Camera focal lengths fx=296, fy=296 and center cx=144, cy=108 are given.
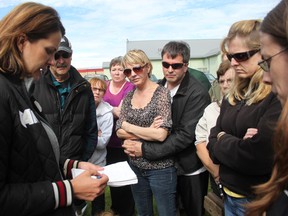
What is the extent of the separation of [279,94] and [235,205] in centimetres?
121

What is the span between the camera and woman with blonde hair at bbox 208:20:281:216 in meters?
1.78

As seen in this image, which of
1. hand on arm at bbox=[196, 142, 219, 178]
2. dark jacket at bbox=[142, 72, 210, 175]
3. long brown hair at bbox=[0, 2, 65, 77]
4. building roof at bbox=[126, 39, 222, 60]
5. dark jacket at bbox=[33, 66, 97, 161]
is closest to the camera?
long brown hair at bbox=[0, 2, 65, 77]

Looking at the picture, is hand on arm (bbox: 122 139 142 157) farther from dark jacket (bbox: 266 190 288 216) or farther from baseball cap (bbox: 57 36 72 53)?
dark jacket (bbox: 266 190 288 216)

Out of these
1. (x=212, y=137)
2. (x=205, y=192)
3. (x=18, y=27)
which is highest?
(x=18, y=27)

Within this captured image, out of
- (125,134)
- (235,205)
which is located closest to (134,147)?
(125,134)

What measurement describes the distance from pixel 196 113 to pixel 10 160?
2006mm

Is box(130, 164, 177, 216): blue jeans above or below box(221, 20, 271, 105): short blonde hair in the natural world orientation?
below

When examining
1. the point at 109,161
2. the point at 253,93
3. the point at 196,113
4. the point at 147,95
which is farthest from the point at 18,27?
the point at 109,161

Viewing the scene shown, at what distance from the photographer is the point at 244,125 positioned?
1.98 metres

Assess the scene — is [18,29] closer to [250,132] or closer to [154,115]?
[250,132]

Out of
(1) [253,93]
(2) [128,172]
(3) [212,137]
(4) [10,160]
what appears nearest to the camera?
(4) [10,160]

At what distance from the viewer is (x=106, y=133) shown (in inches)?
153

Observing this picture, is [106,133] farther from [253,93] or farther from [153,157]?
[253,93]

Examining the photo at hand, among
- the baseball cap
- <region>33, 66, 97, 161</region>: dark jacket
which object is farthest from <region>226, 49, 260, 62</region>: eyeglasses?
the baseball cap
